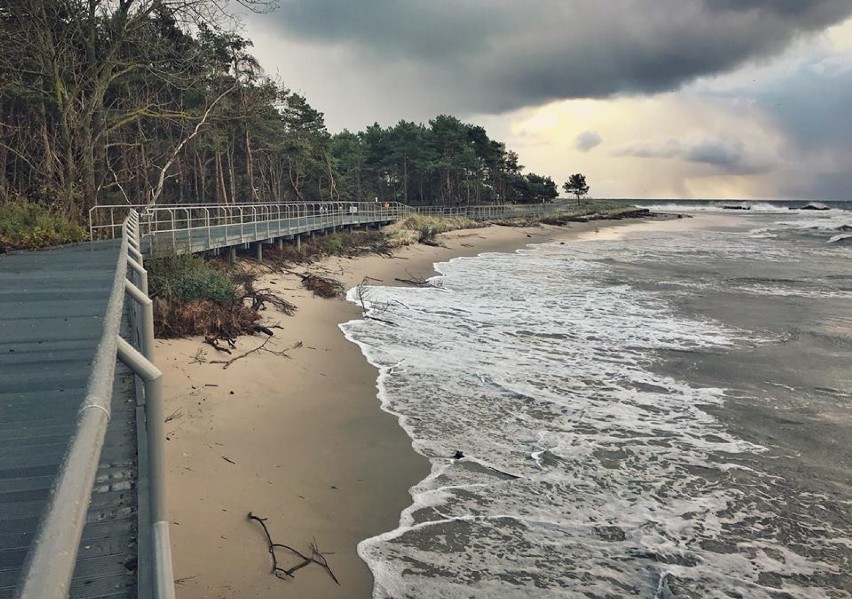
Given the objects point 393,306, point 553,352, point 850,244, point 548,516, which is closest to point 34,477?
point 548,516

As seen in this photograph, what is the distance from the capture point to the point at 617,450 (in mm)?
5785

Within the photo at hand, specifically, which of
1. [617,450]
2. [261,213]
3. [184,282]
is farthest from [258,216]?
[617,450]

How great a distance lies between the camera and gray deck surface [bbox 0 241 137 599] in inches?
87.7

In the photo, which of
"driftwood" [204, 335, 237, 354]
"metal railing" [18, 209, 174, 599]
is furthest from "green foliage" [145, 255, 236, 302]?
"metal railing" [18, 209, 174, 599]

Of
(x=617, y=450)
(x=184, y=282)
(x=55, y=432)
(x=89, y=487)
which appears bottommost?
(x=617, y=450)

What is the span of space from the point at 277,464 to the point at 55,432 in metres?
2.37

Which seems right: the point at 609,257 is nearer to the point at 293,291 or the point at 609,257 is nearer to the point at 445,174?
the point at 293,291

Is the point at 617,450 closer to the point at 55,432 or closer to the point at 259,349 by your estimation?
the point at 55,432

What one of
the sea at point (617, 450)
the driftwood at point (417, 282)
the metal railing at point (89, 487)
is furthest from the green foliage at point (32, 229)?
the metal railing at point (89, 487)

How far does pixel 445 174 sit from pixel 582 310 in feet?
183

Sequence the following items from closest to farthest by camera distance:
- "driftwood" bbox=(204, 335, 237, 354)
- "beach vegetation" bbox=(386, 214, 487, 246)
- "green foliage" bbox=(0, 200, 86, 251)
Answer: "driftwood" bbox=(204, 335, 237, 354) → "green foliage" bbox=(0, 200, 86, 251) → "beach vegetation" bbox=(386, 214, 487, 246)

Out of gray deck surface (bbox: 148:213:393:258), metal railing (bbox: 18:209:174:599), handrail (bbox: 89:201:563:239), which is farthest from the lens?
handrail (bbox: 89:201:563:239)

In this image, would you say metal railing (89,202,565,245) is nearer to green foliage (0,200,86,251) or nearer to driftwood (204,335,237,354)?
green foliage (0,200,86,251)

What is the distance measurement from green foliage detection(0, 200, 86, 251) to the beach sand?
597 cm
